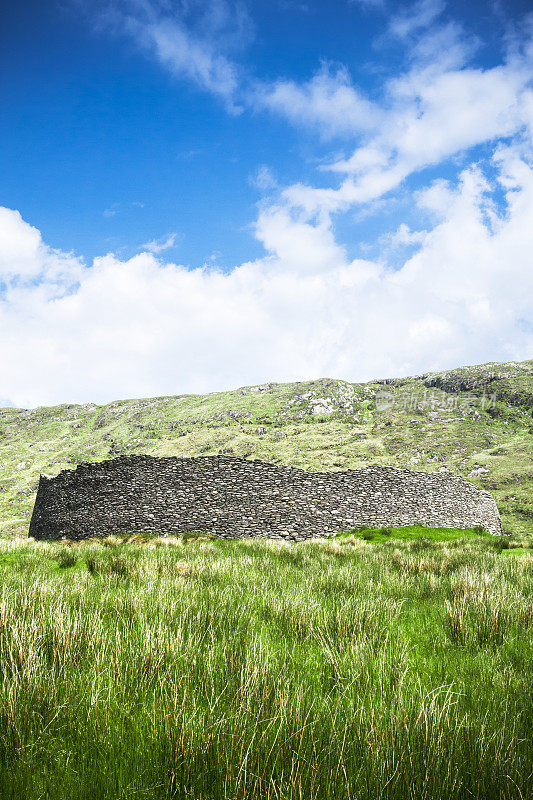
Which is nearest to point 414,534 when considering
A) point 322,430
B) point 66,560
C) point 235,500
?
point 235,500

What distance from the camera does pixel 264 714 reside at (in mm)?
1598

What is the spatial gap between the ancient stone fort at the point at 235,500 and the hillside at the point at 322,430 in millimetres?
16198

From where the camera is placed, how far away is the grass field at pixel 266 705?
1.26 m

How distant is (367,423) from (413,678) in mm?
113701

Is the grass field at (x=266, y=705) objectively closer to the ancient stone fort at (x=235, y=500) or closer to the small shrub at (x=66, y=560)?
the small shrub at (x=66, y=560)

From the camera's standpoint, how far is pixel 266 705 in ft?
5.47

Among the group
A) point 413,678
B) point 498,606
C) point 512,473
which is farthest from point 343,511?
point 512,473

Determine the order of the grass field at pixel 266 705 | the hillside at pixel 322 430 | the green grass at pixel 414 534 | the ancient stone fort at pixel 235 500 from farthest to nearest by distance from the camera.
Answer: the hillside at pixel 322 430
the ancient stone fort at pixel 235 500
the green grass at pixel 414 534
the grass field at pixel 266 705

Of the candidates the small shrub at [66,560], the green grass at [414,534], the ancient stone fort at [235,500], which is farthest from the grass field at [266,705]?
the ancient stone fort at [235,500]

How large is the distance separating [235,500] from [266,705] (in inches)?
864

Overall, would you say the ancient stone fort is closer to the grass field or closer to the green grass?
the green grass

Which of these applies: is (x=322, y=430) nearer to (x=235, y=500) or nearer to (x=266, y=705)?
(x=235, y=500)

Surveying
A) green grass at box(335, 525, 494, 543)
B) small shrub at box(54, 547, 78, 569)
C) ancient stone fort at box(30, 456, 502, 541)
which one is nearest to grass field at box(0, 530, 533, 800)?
small shrub at box(54, 547, 78, 569)

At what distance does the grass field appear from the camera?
1.26 meters
